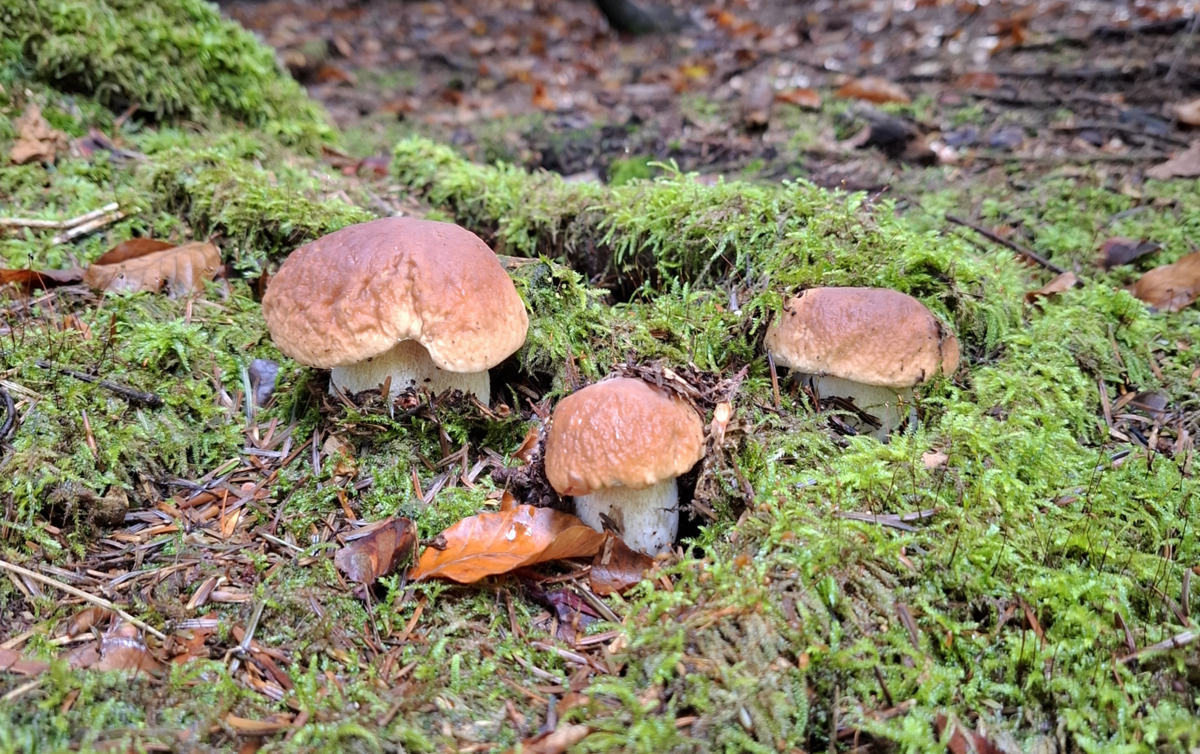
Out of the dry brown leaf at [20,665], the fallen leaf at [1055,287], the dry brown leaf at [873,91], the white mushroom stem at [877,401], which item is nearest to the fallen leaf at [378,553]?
the dry brown leaf at [20,665]

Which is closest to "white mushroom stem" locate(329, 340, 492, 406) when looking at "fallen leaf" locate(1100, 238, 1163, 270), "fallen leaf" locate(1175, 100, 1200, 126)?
"fallen leaf" locate(1100, 238, 1163, 270)

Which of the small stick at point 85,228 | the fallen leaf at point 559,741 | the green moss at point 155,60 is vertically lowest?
the fallen leaf at point 559,741

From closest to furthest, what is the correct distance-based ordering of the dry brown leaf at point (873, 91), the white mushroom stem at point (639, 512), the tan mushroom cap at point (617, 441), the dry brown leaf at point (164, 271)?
the tan mushroom cap at point (617, 441) < the white mushroom stem at point (639, 512) < the dry brown leaf at point (164, 271) < the dry brown leaf at point (873, 91)

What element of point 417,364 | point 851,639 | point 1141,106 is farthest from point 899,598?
point 1141,106

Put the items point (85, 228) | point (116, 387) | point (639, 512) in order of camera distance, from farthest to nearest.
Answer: point (85, 228) < point (116, 387) < point (639, 512)

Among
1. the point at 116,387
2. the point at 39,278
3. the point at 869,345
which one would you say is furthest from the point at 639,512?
the point at 39,278

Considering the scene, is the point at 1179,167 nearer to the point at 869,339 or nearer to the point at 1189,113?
the point at 1189,113

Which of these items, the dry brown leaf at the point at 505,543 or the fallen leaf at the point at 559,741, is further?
the dry brown leaf at the point at 505,543

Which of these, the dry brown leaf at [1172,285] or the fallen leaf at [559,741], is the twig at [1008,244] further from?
the fallen leaf at [559,741]
